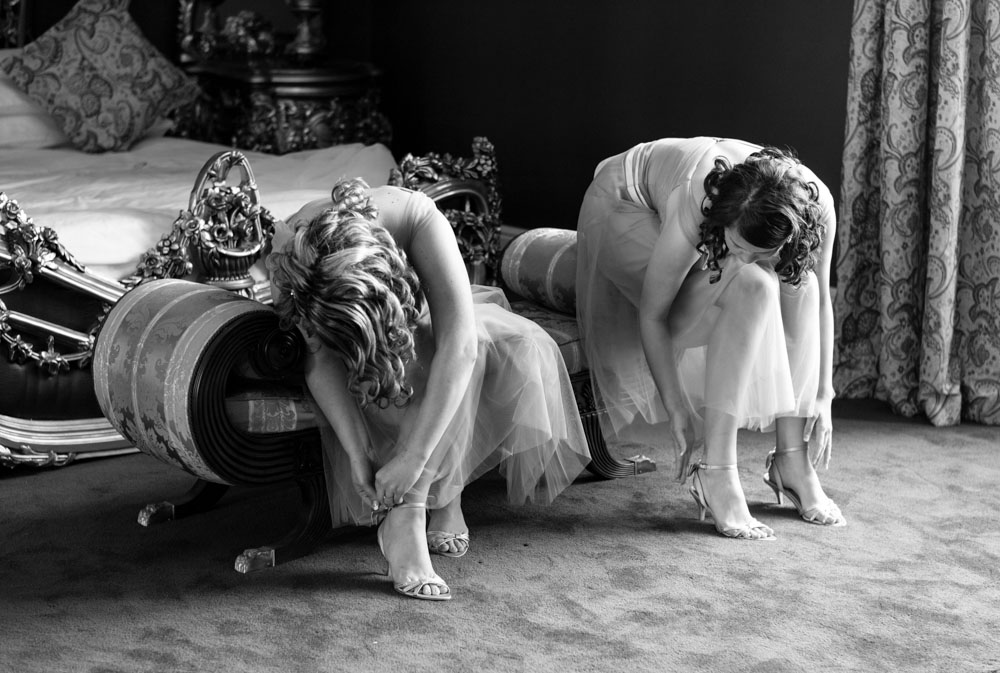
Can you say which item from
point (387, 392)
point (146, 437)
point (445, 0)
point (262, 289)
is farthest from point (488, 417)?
point (445, 0)

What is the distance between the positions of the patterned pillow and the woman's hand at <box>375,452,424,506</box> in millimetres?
2276

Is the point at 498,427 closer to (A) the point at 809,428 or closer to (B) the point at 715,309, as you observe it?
(B) the point at 715,309

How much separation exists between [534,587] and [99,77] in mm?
2644

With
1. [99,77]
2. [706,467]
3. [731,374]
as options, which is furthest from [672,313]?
[99,77]

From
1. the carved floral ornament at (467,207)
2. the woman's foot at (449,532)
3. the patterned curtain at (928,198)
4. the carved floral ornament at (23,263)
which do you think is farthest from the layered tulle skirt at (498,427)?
the patterned curtain at (928,198)

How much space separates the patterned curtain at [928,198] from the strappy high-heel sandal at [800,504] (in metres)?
0.90

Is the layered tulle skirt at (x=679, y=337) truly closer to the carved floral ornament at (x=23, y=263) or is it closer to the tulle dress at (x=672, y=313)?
the tulle dress at (x=672, y=313)

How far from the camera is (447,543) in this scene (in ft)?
7.47

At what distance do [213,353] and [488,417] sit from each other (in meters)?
0.54

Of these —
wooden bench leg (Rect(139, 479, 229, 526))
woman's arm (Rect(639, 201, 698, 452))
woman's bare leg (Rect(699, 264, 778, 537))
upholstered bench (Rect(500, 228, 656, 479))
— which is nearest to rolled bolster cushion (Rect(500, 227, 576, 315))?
upholstered bench (Rect(500, 228, 656, 479))

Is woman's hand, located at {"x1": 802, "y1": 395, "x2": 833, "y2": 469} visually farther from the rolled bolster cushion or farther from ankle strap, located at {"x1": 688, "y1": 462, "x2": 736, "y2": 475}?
the rolled bolster cushion

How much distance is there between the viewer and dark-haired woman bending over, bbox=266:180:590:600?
1.95 m

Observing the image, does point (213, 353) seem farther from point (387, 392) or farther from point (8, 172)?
point (8, 172)

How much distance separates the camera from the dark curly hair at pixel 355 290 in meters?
1.92
